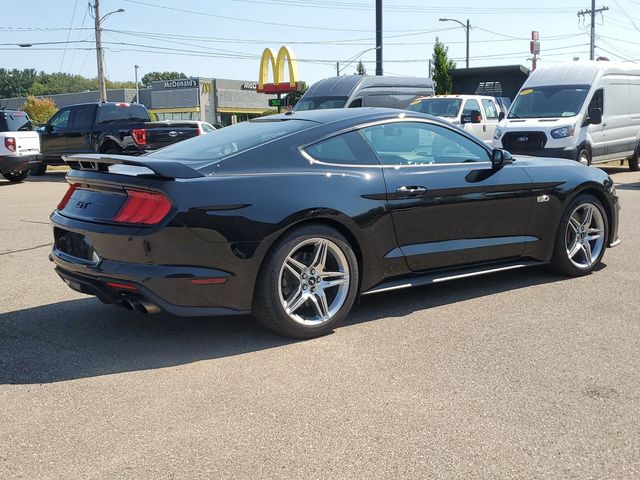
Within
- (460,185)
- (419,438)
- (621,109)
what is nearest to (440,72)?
(621,109)

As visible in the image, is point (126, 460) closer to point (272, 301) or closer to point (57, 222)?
point (272, 301)

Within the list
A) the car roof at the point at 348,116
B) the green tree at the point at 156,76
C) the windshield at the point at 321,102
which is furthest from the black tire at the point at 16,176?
the green tree at the point at 156,76

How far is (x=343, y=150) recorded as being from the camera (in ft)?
15.9

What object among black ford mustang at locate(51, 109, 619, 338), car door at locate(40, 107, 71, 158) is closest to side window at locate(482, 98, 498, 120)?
car door at locate(40, 107, 71, 158)

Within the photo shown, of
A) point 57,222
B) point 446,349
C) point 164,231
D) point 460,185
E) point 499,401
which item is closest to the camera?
point 499,401

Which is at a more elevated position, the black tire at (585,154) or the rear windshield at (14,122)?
the rear windshield at (14,122)

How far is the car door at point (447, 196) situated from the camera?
4.97 m

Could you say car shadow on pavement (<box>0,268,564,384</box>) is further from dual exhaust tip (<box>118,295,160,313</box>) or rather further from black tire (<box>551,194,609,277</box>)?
black tire (<box>551,194,609,277</box>)

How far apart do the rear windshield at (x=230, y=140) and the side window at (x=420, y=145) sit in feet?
1.72

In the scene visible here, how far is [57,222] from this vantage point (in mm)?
4668

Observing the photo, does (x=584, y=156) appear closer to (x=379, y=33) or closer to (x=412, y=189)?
(x=412, y=189)

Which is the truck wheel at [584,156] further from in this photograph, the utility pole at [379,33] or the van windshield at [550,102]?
the utility pole at [379,33]

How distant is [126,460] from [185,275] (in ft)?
4.39

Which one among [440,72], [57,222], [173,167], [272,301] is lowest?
[272,301]
